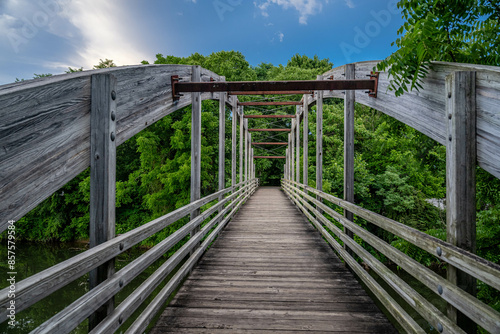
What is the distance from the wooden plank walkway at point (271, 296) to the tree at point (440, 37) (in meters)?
2.01

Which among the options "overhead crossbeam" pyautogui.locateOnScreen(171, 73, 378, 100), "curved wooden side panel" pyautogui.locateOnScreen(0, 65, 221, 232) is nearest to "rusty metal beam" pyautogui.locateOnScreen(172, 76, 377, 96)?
"overhead crossbeam" pyautogui.locateOnScreen(171, 73, 378, 100)

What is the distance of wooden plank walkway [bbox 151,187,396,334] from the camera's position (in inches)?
88.9

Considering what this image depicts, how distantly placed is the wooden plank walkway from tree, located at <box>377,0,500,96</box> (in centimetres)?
201

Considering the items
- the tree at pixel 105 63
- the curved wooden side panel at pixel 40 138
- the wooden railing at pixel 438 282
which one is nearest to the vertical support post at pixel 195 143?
the curved wooden side panel at pixel 40 138

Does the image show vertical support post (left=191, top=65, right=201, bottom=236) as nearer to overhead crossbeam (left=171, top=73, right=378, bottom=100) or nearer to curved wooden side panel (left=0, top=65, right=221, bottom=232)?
overhead crossbeam (left=171, top=73, right=378, bottom=100)

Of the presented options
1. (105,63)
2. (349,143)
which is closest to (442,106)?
(349,143)

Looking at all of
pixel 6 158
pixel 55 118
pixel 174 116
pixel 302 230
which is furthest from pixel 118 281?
pixel 174 116

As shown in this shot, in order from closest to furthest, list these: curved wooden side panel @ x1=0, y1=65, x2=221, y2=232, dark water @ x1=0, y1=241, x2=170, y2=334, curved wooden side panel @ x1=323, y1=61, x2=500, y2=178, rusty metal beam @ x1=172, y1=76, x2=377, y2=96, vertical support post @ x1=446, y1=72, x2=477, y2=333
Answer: curved wooden side panel @ x1=0, y1=65, x2=221, y2=232
curved wooden side panel @ x1=323, y1=61, x2=500, y2=178
vertical support post @ x1=446, y1=72, x2=477, y2=333
rusty metal beam @ x1=172, y1=76, x2=377, y2=96
dark water @ x1=0, y1=241, x2=170, y2=334

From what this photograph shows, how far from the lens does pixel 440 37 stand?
2244 mm

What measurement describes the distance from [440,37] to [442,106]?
60 centimetres

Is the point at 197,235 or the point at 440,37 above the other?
the point at 440,37

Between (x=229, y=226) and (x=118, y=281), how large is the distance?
4911 millimetres

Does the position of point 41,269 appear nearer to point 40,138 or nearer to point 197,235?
point 197,235

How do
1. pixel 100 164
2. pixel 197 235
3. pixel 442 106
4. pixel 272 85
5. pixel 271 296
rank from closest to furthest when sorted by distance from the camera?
pixel 100 164
pixel 442 106
pixel 271 296
pixel 272 85
pixel 197 235
